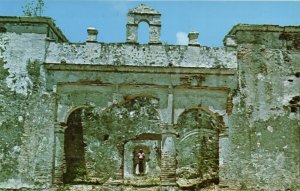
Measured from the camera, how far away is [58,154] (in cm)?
1431

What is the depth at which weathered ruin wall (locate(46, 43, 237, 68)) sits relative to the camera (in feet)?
48.0

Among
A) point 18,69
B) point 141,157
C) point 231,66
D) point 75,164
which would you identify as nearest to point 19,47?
point 18,69

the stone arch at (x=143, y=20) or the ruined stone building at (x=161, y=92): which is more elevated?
the stone arch at (x=143, y=20)

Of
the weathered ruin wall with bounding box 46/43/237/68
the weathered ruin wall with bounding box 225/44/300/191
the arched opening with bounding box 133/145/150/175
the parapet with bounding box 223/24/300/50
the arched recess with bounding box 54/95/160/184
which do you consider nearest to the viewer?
the weathered ruin wall with bounding box 225/44/300/191

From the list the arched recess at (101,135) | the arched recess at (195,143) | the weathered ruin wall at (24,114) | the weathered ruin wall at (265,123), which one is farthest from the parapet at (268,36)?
the weathered ruin wall at (24,114)

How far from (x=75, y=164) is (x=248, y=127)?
18.9 ft

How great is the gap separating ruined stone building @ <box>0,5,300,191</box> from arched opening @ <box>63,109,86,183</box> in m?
2.31

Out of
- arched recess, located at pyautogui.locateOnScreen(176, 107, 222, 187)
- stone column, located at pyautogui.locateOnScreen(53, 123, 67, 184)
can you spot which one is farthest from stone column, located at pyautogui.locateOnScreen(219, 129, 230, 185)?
stone column, located at pyautogui.locateOnScreen(53, 123, 67, 184)

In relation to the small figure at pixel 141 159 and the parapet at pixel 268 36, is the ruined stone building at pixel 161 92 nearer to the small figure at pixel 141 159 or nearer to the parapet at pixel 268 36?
the parapet at pixel 268 36

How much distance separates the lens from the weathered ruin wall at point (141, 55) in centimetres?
1462

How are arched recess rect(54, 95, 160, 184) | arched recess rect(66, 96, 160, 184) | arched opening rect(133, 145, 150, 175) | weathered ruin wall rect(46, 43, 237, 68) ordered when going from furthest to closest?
arched opening rect(133, 145, 150, 175) → arched recess rect(66, 96, 160, 184) → arched recess rect(54, 95, 160, 184) → weathered ruin wall rect(46, 43, 237, 68)

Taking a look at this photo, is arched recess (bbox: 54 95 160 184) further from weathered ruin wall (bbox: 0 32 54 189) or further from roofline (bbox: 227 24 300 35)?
roofline (bbox: 227 24 300 35)

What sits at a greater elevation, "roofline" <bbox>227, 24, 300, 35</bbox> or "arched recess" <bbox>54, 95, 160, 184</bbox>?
"roofline" <bbox>227, 24, 300, 35</bbox>

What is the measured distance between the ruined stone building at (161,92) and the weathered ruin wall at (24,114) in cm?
3
